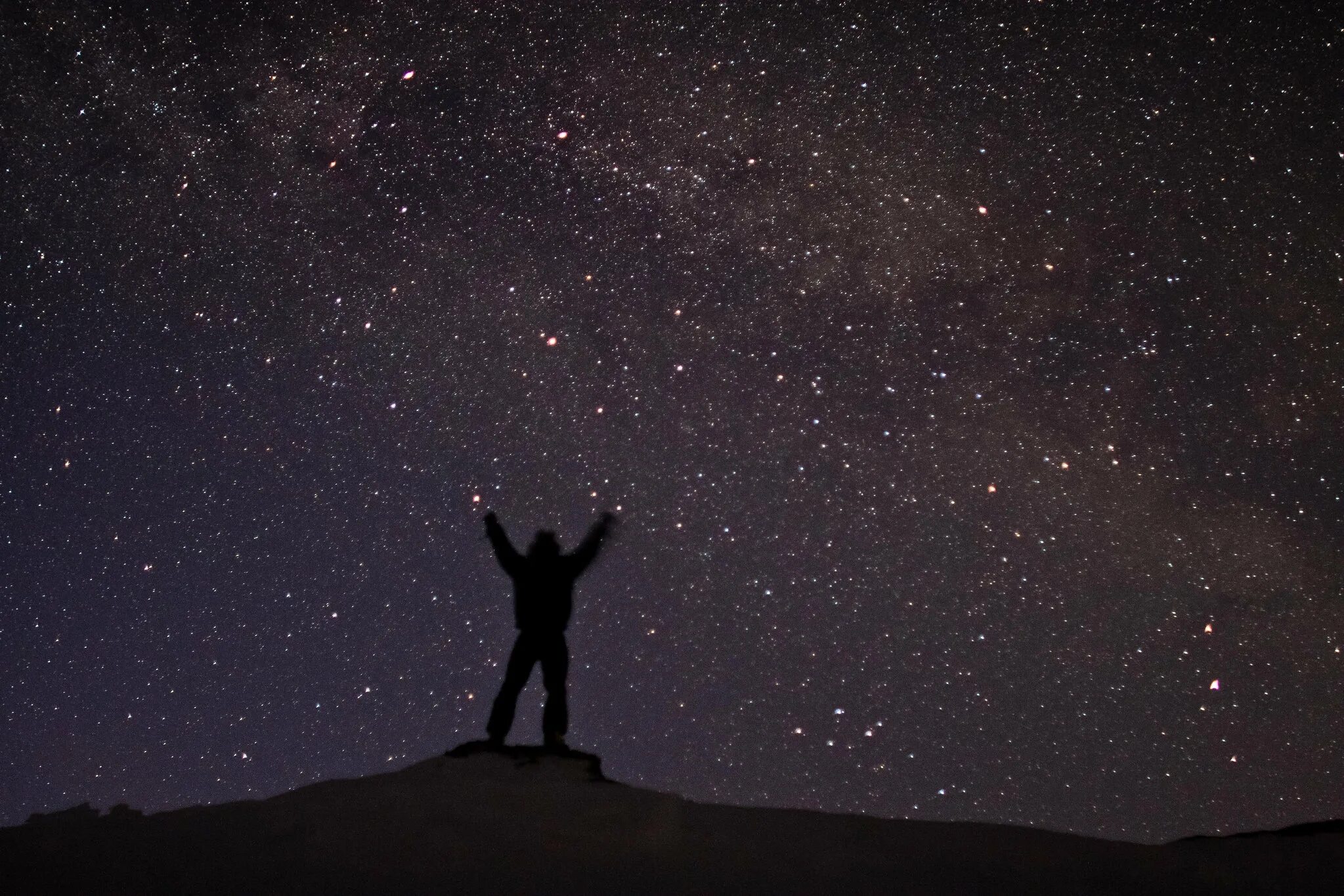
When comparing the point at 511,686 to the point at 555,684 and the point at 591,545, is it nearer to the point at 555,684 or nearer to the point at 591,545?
the point at 555,684

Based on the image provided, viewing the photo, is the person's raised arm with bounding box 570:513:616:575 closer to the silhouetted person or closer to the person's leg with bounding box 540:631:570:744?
the silhouetted person

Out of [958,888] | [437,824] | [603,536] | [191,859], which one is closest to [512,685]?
[603,536]

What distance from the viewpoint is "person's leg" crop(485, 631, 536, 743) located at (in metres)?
6.18

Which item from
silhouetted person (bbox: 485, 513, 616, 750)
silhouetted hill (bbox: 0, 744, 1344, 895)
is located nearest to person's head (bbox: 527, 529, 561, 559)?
silhouetted person (bbox: 485, 513, 616, 750)

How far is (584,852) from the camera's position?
414cm

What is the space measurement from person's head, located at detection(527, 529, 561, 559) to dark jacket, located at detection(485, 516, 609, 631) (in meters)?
0.02

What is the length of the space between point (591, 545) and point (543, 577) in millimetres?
389

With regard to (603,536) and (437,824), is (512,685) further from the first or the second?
(437,824)

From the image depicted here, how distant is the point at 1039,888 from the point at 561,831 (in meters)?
2.06

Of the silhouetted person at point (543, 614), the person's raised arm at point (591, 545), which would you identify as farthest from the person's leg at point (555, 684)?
the person's raised arm at point (591, 545)

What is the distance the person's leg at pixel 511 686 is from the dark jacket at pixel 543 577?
0.13 meters

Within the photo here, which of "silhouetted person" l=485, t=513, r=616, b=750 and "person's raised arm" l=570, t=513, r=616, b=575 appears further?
"person's raised arm" l=570, t=513, r=616, b=575

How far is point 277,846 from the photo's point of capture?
420 centimetres

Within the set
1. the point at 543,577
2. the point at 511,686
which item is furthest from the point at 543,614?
the point at 511,686
